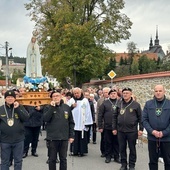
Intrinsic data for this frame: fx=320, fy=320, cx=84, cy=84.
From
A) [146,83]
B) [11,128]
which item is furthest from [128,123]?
[146,83]

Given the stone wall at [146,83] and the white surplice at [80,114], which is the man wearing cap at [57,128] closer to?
the white surplice at [80,114]

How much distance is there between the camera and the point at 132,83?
69.5 feet

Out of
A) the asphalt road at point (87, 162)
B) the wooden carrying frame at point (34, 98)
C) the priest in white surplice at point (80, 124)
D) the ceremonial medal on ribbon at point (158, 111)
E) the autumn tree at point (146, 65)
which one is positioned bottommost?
the asphalt road at point (87, 162)

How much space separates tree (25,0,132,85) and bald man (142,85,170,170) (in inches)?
936

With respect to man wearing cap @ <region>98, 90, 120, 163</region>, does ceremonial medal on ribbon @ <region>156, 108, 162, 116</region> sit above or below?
above

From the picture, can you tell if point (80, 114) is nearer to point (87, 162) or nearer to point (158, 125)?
point (87, 162)

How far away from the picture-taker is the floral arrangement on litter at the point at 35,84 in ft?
28.8

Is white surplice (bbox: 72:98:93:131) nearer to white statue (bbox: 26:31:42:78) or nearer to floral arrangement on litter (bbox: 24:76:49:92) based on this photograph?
floral arrangement on litter (bbox: 24:76:49:92)

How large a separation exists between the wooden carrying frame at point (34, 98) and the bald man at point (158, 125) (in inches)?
125

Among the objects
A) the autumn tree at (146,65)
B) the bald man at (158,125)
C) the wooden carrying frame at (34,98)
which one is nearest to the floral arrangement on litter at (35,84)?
the wooden carrying frame at (34,98)

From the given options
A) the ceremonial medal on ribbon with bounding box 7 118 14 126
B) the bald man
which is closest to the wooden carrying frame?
the ceremonial medal on ribbon with bounding box 7 118 14 126

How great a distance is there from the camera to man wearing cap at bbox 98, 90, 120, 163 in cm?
805

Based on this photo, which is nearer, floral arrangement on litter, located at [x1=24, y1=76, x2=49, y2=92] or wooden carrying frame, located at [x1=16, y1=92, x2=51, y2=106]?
wooden carrying frame, located at [x1=16, y1=92, x2=51, y2=106]

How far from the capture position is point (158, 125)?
5.67 meters
